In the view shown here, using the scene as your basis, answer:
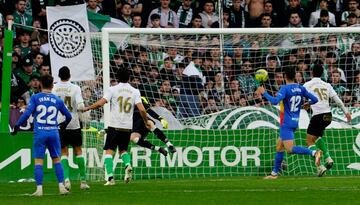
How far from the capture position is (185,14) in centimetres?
2894

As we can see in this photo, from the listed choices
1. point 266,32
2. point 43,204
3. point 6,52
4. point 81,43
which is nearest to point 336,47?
point 266,32

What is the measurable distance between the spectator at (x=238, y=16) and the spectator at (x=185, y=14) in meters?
1.14

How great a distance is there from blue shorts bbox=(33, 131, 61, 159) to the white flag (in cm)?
663

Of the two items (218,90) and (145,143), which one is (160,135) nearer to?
(145,143)

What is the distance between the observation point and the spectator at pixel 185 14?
94.6 feet

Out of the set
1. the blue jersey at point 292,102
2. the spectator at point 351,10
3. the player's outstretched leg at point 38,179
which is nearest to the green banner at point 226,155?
the blue jersey at point 292,102

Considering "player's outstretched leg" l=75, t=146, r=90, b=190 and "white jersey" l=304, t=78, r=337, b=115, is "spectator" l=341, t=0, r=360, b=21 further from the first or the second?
"player's outstretched leg" l=75, t=146, r=90, b=190

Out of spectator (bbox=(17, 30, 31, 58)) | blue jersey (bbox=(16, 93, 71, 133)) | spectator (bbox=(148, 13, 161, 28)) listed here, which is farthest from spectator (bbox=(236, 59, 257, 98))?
blue jersey (bbox=(16, 93, 71, 133))

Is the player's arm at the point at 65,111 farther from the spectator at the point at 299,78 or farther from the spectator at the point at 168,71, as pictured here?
the spectator at the point at 299,78

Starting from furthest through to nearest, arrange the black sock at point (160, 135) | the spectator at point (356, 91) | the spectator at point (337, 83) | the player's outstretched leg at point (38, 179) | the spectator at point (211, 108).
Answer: the spectator at point (337, 83) → the spectator at point (356, 91) → the spectator at point (211, 108) → the black sock at point (160, 135) → the player's outstretched leg at point (38, 179)

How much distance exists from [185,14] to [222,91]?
12.5 ft

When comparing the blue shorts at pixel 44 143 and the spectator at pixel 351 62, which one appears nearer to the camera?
the blue shorts at pixel 44 143

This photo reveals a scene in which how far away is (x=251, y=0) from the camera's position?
3000 centimetres

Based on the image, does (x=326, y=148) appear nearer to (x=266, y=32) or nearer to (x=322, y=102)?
(x=322, y=102)
